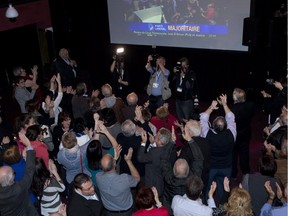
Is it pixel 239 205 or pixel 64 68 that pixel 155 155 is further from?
pixel 64 68

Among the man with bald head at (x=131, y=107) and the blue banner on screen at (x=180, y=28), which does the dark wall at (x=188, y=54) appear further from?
the man with bald head at (x=131, y=107)

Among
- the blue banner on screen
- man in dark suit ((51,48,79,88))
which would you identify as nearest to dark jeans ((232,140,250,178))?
the blue banner on screen

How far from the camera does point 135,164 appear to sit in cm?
466

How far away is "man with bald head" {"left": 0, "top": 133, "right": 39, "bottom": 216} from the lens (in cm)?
361

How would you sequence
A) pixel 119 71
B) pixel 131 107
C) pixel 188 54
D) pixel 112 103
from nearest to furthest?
pixel 131 107
pixel 112 103
pixel 119 71
pixel 188 54

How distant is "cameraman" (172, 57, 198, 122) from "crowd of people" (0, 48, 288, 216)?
1296 mm

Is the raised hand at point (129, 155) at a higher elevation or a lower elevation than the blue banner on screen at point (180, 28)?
lower

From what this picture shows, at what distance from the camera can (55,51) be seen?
11.0 metres

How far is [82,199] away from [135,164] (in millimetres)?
1066

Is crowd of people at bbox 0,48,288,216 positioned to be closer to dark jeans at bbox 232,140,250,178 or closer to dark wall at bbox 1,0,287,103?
dark jeans at bbox 232,140,250,178

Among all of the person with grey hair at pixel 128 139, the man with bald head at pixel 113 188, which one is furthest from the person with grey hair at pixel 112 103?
the man with bald head at pixel 113 188

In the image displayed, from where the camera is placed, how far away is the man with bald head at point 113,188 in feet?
12.5

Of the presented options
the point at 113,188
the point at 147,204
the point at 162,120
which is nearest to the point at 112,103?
the point at 162,120

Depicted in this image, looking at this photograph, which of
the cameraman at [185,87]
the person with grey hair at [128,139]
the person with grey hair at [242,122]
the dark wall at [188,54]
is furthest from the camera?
the dark wall at [188,54]
